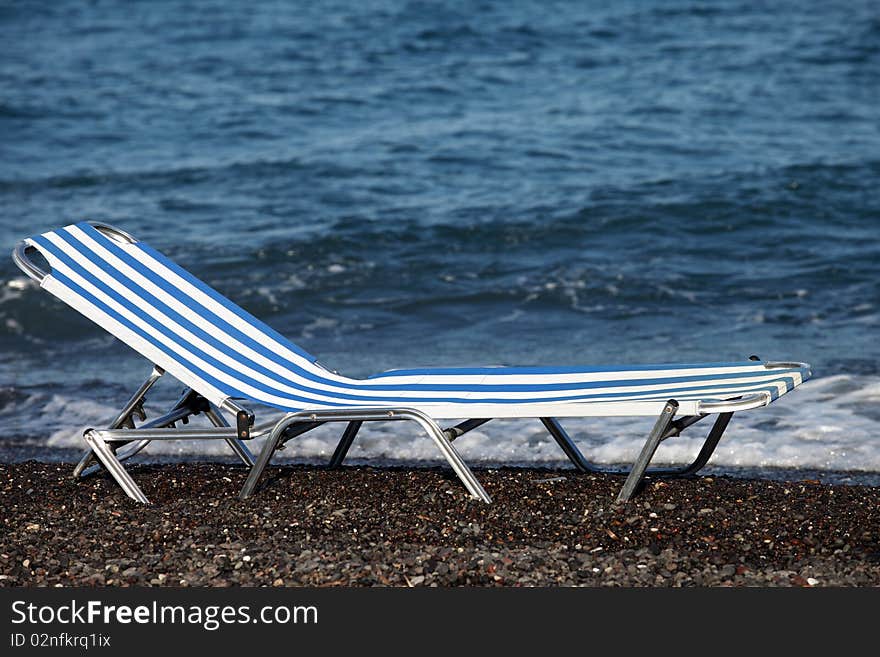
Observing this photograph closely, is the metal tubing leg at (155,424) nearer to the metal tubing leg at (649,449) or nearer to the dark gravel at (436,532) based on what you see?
the dark gravel at (436,532)

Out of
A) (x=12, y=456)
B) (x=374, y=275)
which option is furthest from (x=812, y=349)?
(x=12, y=456)

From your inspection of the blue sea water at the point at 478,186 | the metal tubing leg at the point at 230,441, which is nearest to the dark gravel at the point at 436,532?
the metal tubing leg at the point at 230,441

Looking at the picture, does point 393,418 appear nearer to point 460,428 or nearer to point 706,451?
point 460,428

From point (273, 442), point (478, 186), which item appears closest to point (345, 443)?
point (273, 442)

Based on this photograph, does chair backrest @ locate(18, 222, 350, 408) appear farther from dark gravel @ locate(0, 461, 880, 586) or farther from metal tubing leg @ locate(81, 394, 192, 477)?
dark gravel @ locate(0, 461, 880, 586)

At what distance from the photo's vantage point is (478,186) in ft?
41.8

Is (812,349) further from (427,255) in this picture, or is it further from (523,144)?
(523,144)

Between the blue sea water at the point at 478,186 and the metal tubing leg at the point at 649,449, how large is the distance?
4.77 ft

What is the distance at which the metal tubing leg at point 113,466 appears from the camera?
4.81 metres

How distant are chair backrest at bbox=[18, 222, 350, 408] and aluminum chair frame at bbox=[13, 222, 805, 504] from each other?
12 centimetres

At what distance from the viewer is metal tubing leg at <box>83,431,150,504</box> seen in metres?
4.81

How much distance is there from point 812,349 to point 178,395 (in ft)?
13.3

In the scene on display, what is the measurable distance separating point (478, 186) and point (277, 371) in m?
7.94

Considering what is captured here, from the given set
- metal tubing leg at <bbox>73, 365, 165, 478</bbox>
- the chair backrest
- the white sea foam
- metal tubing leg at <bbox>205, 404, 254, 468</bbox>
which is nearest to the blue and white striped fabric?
the chair backrest
